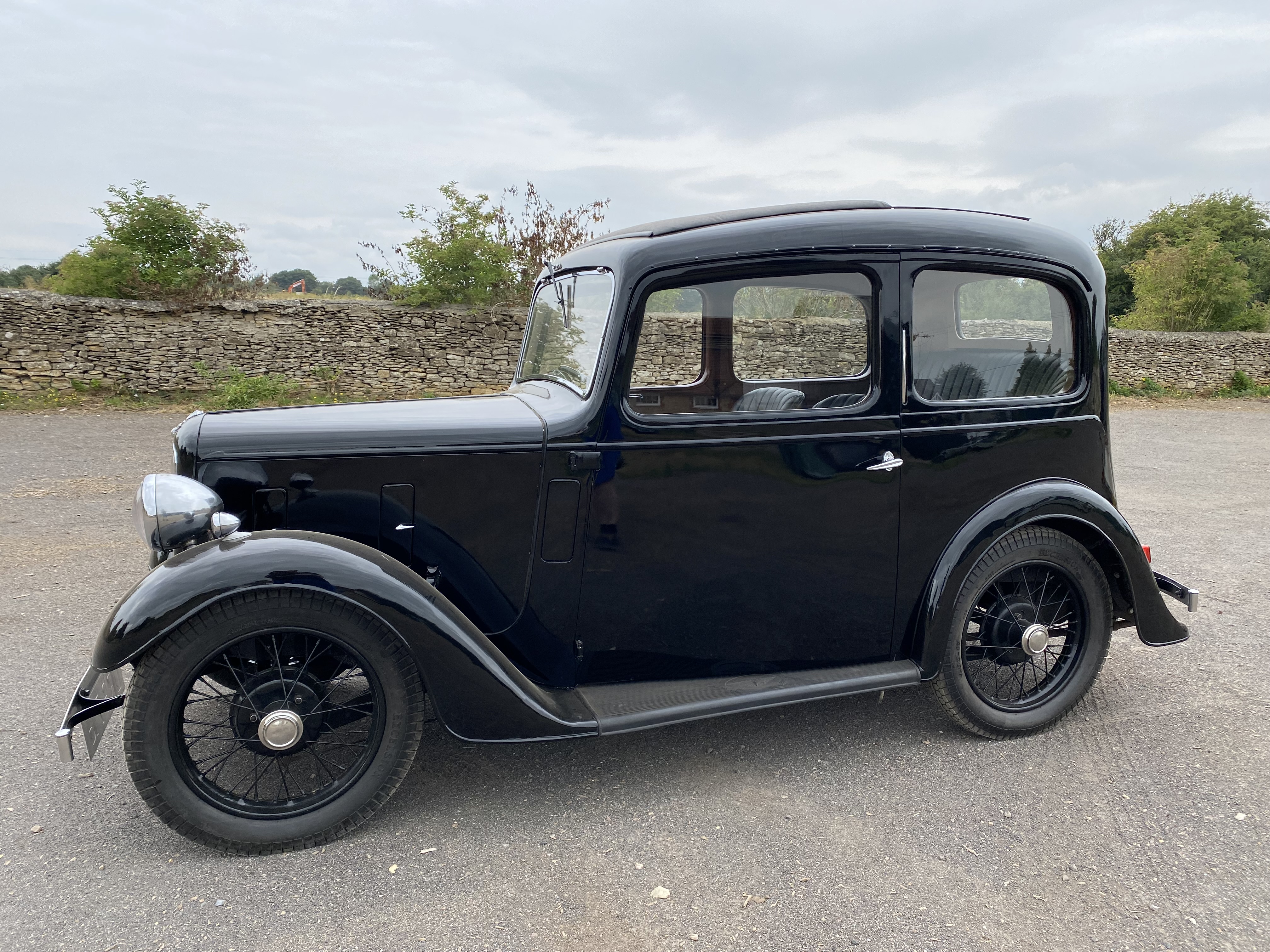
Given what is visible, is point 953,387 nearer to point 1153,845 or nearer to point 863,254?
point 863,254

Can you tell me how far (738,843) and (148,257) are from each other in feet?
50.2

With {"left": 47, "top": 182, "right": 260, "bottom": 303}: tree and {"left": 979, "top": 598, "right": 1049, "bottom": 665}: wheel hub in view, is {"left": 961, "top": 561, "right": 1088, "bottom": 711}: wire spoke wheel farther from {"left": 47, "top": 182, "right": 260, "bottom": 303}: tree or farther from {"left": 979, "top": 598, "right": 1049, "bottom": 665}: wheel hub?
{"left": 47, "top": 182, "right": 260, "bottom": 303}: tree

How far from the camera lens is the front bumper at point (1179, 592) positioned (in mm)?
3221

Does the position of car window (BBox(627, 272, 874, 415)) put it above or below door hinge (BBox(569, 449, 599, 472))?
above

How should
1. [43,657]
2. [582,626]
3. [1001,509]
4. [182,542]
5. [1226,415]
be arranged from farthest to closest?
[1226,415], [43,657], [1001,509], [582,626], [182,542]

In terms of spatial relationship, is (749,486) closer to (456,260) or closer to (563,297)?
(563,297)

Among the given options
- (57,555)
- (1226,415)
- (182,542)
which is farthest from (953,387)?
(1226,415)

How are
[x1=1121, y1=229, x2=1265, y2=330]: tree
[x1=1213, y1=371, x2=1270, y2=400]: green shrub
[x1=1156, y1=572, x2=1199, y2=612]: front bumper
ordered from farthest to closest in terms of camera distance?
[x1=1121, y1=229, x2=1265, y2=330]: tree < [x1=1213, y1=371, x2=1270, y2=400]: green shrub < [x1=1156, y1=572, x2=1199, y2=612]: front bumper

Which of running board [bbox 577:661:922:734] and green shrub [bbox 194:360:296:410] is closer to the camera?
running board [bbox 577:661:922:734]

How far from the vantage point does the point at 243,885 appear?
7.14 ft

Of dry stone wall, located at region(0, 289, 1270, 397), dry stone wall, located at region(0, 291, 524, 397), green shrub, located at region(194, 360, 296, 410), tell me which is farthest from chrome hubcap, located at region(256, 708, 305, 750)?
dry stone wall, located at region(0, 289, 1270, 397)

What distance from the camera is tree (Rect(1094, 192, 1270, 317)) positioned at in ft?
116

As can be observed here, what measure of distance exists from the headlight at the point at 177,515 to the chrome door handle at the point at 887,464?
82.8 inches

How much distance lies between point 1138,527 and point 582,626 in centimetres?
561
